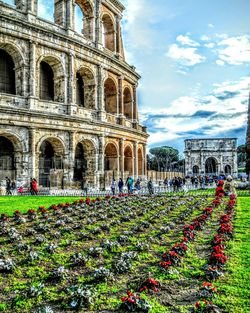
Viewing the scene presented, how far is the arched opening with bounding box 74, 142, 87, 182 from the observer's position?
27531mm

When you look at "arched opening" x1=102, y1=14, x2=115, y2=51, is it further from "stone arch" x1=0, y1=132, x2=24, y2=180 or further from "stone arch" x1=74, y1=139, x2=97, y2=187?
"stone arch" x1=0, y1=132, x2=24, y2=180

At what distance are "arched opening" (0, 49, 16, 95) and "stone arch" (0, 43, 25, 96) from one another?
75cm

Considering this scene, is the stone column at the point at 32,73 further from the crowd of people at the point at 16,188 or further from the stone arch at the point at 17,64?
the crowd of people at the point at 16,188

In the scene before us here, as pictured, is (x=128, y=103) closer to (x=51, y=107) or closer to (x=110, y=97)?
(x=110, y=97)

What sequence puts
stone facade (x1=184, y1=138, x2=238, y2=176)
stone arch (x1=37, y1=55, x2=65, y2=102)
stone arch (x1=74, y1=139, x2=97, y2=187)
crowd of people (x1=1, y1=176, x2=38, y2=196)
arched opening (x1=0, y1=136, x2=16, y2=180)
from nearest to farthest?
1. crowd of people (x1=1, y1=176, x2=38, y2=196)
2. arched opening (x1=0, y1=136, x2=16, y2=180)
3. stone arch (x1=37, y1=55, x2=65, y2=102)
4. stone arch (x1=74, y1=139, x2=97, y2=187)
5. stone facade (x1=184, y1=138, x2=238, y2=176)

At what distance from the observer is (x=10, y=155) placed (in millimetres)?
22719

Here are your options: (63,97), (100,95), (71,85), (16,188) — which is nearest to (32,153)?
(16,188)

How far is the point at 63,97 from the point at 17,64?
4158 millimetres

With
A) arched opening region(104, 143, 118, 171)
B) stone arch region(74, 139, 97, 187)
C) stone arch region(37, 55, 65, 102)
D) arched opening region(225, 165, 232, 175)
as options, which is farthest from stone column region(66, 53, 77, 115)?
arched opening region(225, 165, 232, 175)

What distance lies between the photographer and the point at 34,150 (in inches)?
851

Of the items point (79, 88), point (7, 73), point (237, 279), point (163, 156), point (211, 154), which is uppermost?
point (79, 88)

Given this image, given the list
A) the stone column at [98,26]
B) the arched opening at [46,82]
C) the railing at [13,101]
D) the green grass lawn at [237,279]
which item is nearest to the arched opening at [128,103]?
the stone column at [98,26]

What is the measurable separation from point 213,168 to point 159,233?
6501 centimetres

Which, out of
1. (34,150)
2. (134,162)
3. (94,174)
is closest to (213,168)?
(134,162)
